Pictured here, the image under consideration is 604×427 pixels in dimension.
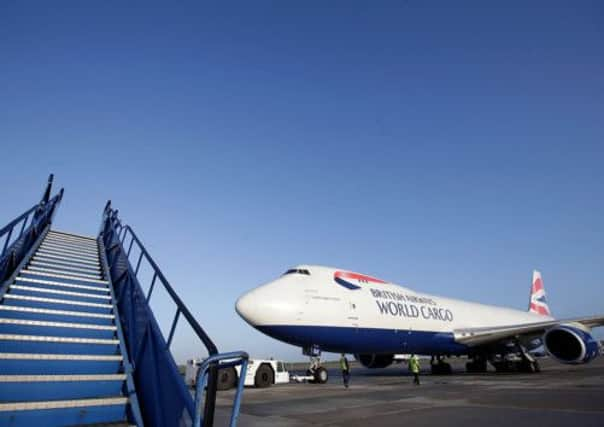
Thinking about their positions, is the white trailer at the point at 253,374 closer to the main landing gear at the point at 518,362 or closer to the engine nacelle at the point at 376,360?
the engine nacelle at the point at 376,360

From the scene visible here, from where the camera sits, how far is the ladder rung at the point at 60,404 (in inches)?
145

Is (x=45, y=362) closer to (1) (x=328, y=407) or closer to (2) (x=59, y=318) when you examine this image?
(2) (x=59, y=318)

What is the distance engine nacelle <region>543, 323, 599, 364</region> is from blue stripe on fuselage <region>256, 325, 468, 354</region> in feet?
14.9

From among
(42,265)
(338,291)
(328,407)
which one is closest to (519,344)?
(338,291)

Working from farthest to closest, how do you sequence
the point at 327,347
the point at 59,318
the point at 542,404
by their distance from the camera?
the point at 327,347 < the point at 542,404 < the point at 59,318

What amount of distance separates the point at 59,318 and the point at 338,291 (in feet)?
37.5

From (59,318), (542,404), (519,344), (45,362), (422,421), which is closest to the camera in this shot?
(45,362)

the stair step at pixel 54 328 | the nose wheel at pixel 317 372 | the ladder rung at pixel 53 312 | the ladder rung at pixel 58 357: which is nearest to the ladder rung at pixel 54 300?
the ladder rung at pixel 53 312

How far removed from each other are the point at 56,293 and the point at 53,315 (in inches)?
34.1

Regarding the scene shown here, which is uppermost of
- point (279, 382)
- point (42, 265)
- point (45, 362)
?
point (42, 265)

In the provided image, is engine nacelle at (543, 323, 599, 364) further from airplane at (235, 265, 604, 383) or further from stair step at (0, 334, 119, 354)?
stair step at (0, 334, 119, 354)

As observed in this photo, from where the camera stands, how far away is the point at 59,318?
616 cm

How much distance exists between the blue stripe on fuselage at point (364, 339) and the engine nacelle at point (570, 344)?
454 centimetres

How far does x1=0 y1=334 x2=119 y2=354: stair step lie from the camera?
15.9ft
